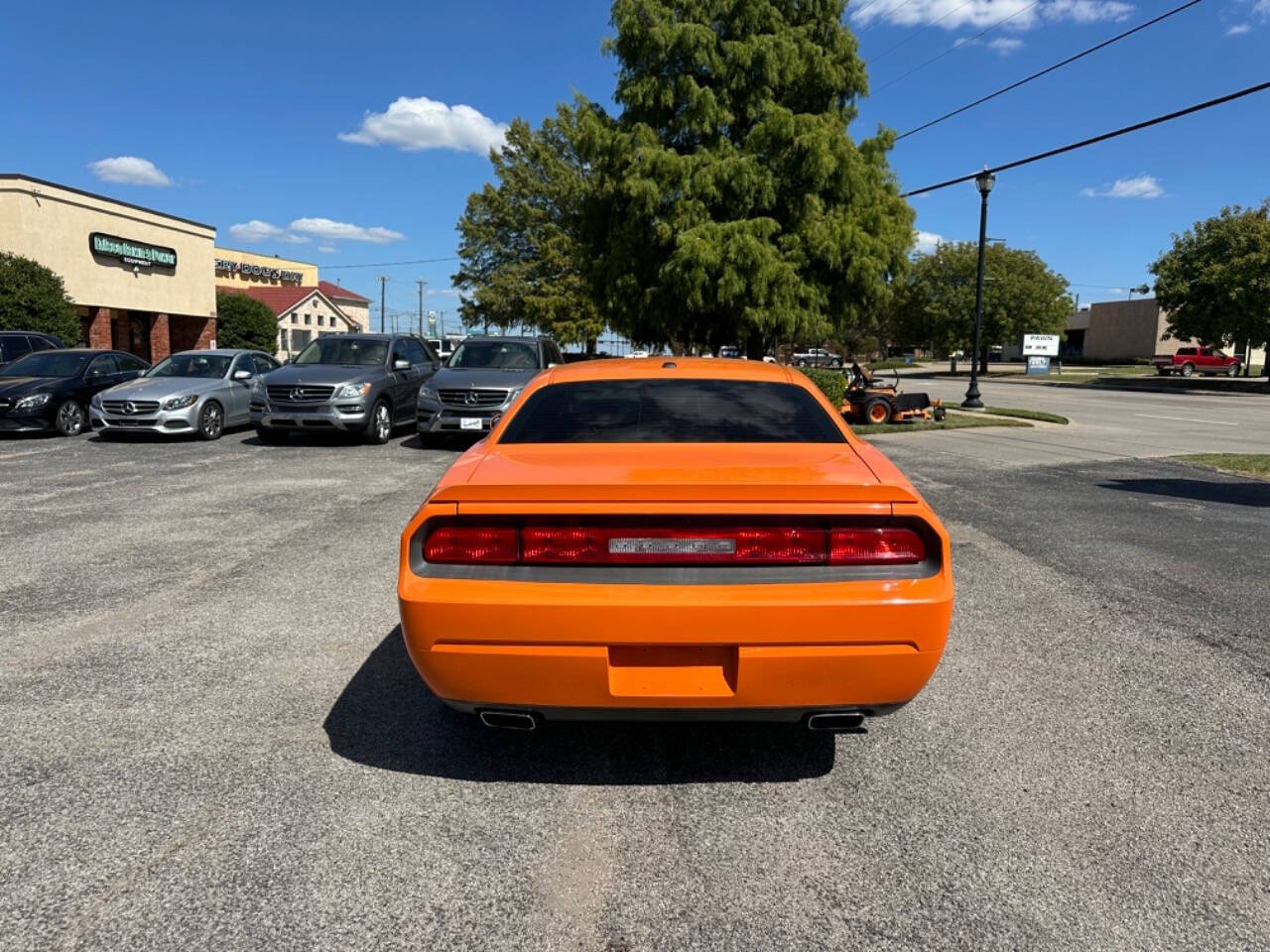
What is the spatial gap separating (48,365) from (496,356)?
7.51 metres

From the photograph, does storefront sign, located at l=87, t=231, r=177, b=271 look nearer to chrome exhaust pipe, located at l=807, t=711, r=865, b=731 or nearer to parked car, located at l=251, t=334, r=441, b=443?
parked car, located at l=251, t=334, r=441, b=443

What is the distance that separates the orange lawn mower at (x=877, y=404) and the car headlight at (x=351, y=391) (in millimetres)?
9032

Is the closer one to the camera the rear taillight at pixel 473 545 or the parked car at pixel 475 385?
the rear taillight at pixel 473 545

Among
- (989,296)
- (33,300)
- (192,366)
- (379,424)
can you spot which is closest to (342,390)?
(379,424)

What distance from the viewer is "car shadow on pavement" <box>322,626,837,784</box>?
10.4 ft

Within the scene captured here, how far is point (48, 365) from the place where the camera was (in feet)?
46.9

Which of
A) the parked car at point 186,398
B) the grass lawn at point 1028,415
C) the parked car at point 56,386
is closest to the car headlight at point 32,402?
the parked car at point 56,386

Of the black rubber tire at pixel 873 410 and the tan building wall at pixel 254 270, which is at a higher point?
the tan building wall at pixel 254 270

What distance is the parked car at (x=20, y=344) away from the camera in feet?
50.9

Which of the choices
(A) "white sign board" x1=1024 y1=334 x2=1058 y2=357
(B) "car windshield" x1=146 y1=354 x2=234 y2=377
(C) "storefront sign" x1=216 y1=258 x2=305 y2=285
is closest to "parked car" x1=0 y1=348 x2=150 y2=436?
(B) "car windshield" x1=146 y1=354 x2=234 y2=377

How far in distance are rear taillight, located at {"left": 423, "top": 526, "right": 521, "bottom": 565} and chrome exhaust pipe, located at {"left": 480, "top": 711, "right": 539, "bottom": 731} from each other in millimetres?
495

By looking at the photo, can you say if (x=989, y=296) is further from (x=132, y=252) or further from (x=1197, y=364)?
(x=132, y=252)

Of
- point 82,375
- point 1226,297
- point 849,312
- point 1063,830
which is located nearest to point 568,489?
point 1063,830

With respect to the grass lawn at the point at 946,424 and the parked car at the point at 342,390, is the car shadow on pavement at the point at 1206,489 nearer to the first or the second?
the grass lawn at the point at 946,424
